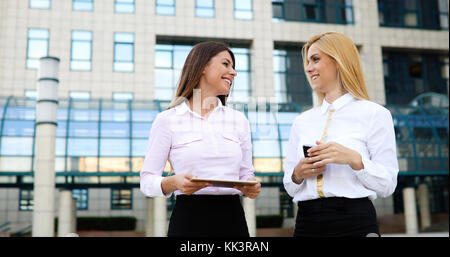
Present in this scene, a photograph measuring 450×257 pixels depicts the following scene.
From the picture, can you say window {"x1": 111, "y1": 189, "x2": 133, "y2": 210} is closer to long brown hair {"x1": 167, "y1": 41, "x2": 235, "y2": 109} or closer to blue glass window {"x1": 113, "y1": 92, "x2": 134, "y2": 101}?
blue glass window {"x1": 113, "y1": 92, "x2": 134, "y2": 101}

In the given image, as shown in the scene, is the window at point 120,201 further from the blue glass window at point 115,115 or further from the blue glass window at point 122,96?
the blue glass window at point 115,115

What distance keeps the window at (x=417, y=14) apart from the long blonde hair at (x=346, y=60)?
1910 centimetres

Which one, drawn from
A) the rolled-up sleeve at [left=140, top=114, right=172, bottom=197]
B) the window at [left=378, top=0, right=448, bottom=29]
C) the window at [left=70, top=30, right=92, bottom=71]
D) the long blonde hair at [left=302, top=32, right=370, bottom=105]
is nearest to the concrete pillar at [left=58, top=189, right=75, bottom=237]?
the window at [left=70, top=30, right=92, bottom=71]

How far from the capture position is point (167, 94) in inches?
760

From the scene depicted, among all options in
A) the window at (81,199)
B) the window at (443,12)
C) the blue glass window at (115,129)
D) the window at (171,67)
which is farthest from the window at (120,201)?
the window at (443,12)

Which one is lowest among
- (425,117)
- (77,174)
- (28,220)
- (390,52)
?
(28,220)

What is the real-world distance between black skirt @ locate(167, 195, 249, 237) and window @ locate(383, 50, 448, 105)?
25.7 meters

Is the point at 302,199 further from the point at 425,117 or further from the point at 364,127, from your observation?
the point at 425,117

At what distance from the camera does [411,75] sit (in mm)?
27047

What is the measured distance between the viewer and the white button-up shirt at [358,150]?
206cm

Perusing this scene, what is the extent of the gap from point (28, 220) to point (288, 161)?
787 inches

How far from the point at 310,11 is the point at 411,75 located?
1809cm
